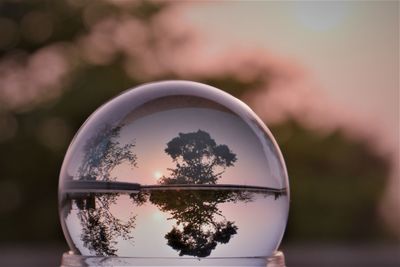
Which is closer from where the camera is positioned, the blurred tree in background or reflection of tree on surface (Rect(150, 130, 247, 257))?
reflection of tree on surface (Rect(150, 130, 247, 257))

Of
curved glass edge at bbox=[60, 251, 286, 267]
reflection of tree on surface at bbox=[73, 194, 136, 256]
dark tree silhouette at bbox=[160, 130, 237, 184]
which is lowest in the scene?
curved glass edge at bbox=[60, 251, 286, 267]

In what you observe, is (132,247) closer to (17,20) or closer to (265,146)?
(265,146)

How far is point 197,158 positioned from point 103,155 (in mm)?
237

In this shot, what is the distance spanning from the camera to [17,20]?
14359 millimetres

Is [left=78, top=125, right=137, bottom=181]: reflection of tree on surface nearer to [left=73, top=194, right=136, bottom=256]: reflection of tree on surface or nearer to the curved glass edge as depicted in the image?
[left=73, top=194, right=136, bottom=256]: reflection of tree on surface

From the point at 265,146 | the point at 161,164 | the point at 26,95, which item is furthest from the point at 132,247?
the point at 26,95

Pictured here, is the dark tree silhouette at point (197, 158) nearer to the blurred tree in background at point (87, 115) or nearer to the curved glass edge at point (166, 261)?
the curved glass edge at point (166, 261)

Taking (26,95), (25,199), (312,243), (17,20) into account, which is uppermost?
(17,20)

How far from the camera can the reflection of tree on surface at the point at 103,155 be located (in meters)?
1.76

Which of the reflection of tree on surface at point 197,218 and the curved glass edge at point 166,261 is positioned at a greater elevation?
the reflection of tree on surface at point 197,218

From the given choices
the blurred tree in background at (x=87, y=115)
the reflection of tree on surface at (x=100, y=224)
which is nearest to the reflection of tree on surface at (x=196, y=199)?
the reflection of tree on surface at (x=100, y=224)

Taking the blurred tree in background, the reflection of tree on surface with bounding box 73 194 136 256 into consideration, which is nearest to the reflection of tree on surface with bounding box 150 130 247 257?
A: the reflection of tree on surface with bounding box 73 194 136 256

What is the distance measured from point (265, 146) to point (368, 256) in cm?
1027

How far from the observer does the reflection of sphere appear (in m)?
1.72
